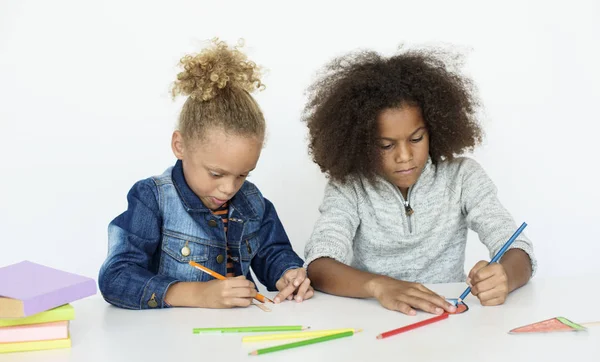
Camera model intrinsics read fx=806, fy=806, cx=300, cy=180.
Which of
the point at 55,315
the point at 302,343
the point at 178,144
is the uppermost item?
the point at 178,144

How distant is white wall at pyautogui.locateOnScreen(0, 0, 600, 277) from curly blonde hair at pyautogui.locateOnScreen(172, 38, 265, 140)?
0.95 m

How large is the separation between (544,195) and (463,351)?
71.2 inches

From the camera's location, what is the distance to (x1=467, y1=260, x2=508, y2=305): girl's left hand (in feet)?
4.88

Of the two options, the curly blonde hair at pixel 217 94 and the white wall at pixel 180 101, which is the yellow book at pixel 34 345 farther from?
the white wall at pixel 180 101

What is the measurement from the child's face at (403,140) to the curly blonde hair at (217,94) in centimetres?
28

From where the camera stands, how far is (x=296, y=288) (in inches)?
62.5

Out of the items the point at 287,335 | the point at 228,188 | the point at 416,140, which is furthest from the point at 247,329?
the point at 416,140

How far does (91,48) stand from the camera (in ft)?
8.86

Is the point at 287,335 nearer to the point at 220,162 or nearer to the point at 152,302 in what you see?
the point at 152,302

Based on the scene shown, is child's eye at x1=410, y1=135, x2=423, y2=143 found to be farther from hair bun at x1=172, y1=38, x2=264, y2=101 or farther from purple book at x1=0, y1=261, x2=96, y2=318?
purple book at x1=0, y1=261, x2=96, y2=318

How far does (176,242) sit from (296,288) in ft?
0.98

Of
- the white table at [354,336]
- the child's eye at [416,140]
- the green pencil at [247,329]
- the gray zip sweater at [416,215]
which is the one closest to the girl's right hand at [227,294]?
the white table at [354,336]

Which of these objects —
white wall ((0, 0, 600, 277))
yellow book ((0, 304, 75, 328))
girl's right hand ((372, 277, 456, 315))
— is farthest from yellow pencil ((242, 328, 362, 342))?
white wall ((0, 0, 600, 277))

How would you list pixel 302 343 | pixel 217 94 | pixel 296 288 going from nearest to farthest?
pixel 302 343 < pixel 296 288 < pixel 217 94
